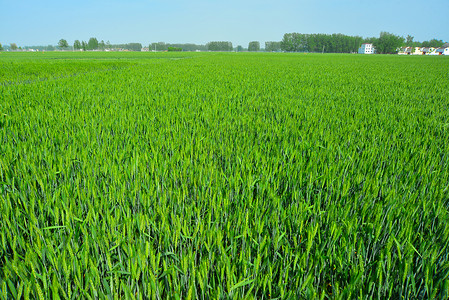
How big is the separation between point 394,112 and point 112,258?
4345 millimetres

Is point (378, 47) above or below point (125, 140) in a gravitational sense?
above

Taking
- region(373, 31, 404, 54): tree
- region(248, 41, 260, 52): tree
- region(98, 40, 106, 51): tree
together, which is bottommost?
region(373, 31, 404, 54): tree

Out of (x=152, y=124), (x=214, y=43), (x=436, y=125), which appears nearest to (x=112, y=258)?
(x=152, y=124)

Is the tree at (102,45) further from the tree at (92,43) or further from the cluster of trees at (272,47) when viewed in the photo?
the cluster of trees at (272,47)

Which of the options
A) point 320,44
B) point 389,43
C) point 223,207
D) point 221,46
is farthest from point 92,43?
point 223,207

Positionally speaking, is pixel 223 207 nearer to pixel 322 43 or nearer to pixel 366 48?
pixel 322 43

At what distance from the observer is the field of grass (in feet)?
3.12

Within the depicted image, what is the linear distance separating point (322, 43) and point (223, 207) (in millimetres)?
129439

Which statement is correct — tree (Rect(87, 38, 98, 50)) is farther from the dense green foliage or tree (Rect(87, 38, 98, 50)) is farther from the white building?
the white building

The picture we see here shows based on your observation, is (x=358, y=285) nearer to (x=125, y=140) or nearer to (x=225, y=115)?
(x=125, y=140)

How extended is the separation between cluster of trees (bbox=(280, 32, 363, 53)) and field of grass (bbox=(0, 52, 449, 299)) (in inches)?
4802

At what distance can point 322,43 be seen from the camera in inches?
4515

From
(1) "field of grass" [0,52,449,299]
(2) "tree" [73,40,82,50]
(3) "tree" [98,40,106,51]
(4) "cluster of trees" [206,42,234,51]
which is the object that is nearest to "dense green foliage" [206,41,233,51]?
(4) "cluster of trees" [206,42,234,51]

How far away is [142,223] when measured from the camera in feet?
3.85
